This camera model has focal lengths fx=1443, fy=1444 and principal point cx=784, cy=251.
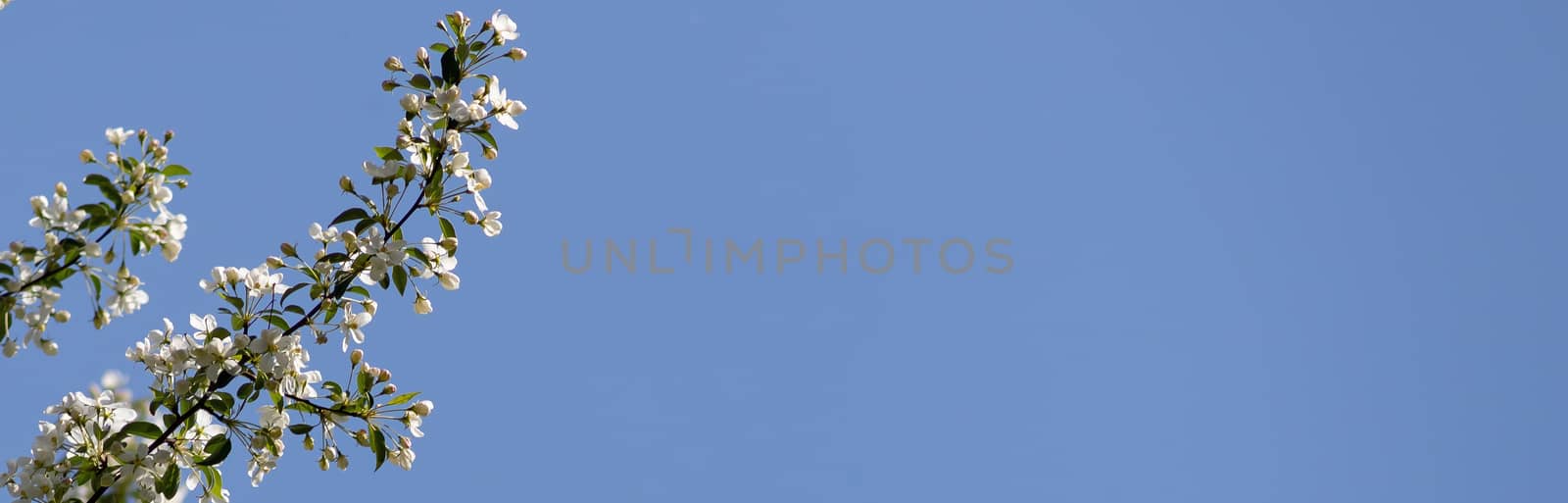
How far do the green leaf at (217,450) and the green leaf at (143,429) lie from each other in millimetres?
132

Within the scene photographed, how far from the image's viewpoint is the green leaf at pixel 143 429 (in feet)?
11.7

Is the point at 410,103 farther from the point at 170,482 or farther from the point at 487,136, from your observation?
the point at 170,482

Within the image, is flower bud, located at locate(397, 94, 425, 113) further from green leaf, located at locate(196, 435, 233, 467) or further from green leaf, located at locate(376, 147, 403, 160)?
green leaf, located at locate(196, 435, 233, 467)

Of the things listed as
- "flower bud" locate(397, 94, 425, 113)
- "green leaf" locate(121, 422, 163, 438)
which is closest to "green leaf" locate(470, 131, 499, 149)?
"flower bud" locate(397, 94, 425, 113)

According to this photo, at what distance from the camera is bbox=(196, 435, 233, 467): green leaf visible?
12.0 ft

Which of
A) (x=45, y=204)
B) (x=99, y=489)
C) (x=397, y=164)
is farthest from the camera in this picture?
(x=397, y=164)

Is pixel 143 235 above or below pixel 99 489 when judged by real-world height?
above

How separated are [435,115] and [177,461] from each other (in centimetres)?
111

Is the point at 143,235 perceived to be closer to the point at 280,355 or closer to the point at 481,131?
the point at 280,355

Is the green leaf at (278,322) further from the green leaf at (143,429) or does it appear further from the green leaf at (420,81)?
the green leaf at (420,81)

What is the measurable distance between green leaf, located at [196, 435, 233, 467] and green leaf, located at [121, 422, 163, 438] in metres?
0.13

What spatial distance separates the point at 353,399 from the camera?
3.85 metres

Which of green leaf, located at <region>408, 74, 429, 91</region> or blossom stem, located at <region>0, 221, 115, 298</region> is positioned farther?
green leaf, located at <region>408, 74, 429, 91</region>

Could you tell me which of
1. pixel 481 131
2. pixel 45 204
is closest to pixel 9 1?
pixel 45 204
